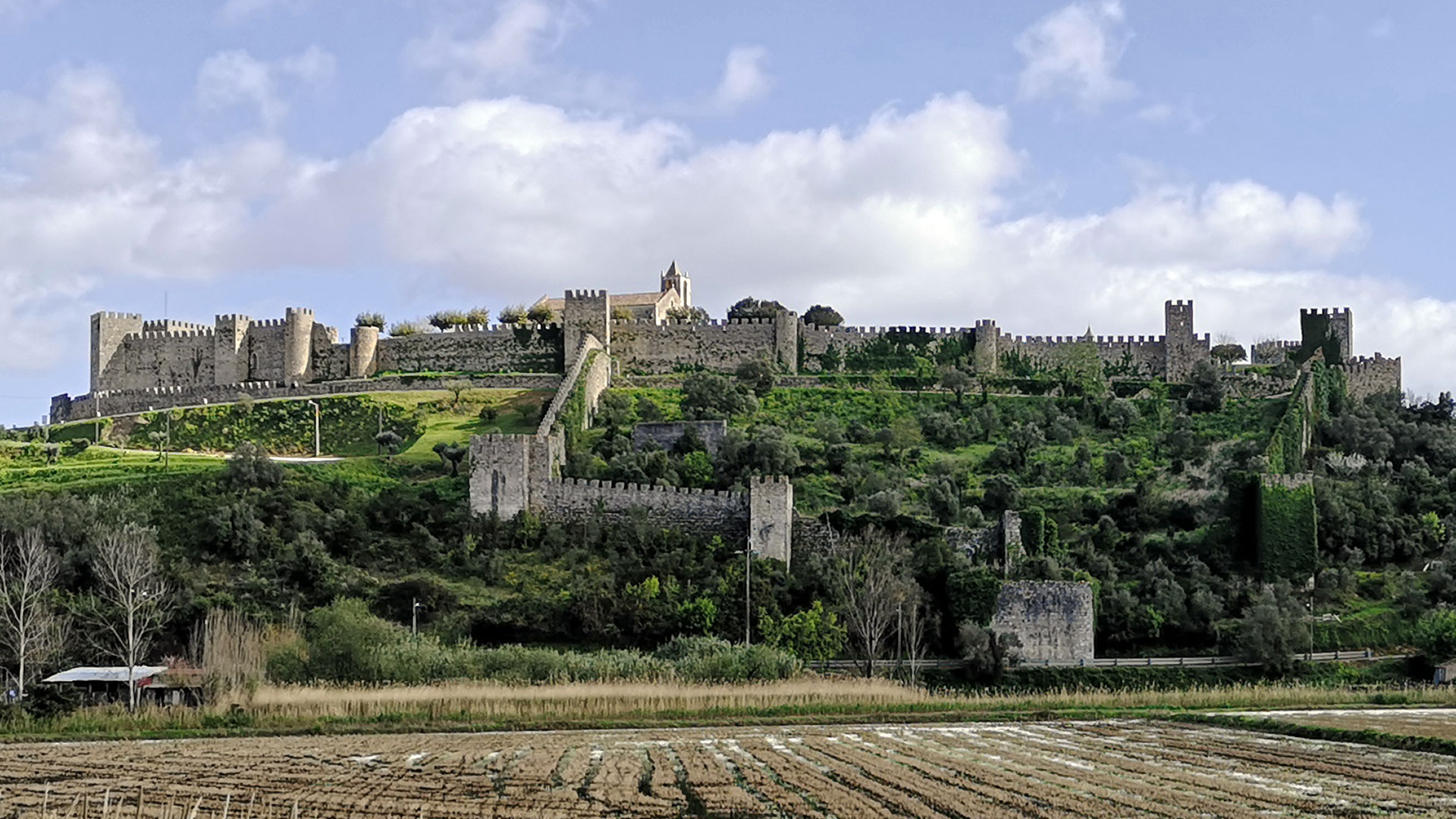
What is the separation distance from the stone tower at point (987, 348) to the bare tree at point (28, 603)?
120ft

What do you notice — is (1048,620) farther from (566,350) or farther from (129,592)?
(566,350)

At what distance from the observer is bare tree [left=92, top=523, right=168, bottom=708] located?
36375 millimetres

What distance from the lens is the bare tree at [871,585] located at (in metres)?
40.0

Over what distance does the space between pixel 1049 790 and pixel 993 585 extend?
22.3 meters

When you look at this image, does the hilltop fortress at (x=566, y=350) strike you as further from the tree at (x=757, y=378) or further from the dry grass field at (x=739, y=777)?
the dry grass field at (x=739, y=777)

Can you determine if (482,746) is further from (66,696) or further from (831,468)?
(831,468)

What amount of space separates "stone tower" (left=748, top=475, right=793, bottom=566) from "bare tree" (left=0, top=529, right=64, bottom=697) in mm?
16975

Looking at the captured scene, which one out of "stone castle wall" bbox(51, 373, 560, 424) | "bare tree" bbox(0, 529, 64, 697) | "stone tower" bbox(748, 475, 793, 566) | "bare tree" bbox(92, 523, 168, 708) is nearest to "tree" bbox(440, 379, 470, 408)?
"stone castle wall" bbox(51, 373, 560, 424)

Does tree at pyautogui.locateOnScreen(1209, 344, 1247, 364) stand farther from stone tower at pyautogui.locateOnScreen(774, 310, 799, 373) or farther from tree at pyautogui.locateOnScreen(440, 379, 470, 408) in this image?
tree at pyautogui.locateOnScreen(440, 379, 470, 408)

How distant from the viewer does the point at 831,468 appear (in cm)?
5288

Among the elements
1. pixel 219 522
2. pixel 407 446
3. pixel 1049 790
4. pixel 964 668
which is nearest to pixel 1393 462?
pixel 964 668

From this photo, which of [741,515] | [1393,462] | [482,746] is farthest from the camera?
[1393,462]

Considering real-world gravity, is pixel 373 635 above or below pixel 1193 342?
below

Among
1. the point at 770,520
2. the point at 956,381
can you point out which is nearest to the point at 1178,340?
the point at 956,381
